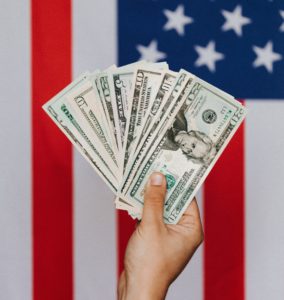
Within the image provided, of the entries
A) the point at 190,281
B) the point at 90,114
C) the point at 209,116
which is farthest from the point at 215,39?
the point at 190,281

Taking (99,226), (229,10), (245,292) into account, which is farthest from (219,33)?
(245,292)

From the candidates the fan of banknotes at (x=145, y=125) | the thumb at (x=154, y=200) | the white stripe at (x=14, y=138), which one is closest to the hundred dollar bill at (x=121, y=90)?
the fan of banknotes at (x=145, y=125)

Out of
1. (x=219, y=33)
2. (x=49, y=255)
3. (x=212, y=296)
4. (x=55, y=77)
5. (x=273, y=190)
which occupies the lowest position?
(x=212, y=296)

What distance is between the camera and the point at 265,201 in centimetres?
116

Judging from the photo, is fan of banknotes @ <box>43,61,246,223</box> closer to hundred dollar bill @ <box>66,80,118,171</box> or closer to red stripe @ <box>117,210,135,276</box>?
hundred dollar bill @ <box>66,80,118,171</box>

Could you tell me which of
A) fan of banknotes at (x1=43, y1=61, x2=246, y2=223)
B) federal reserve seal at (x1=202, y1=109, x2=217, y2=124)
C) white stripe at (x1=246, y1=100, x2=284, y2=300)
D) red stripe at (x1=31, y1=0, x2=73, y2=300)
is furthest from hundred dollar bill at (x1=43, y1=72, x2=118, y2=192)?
white stripe at (x1=246, y1=100, x2=284, y2=300)

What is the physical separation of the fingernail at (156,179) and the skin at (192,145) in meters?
0.08

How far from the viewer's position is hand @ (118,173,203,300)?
92 centimetres

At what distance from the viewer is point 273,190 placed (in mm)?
1155

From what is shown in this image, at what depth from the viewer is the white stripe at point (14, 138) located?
108 centimetres

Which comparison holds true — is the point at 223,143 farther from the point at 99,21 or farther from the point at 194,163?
the point at 99,21

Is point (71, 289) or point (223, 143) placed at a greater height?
point (223, 143)

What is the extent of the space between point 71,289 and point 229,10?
78cm

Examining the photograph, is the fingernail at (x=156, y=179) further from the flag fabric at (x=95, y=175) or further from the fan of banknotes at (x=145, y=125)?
the flag fabric at (x=95, y=175)
